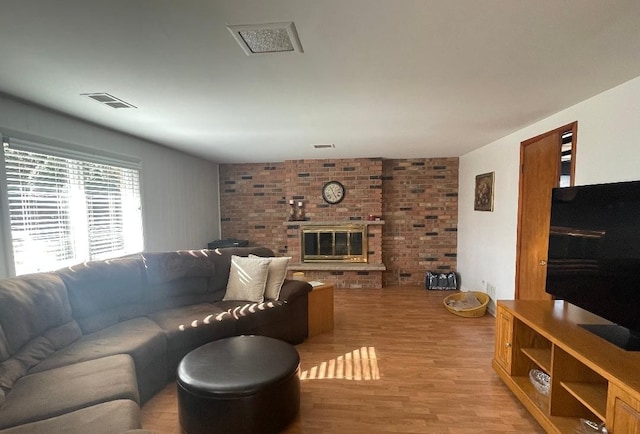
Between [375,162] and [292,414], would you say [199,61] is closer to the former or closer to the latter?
[292,414]

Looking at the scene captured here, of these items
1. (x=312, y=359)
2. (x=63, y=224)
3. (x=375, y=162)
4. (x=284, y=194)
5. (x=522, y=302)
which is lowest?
(x=312, y=359)

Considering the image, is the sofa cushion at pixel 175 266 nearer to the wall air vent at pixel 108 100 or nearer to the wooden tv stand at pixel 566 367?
the wall air vent at pixel 108 100

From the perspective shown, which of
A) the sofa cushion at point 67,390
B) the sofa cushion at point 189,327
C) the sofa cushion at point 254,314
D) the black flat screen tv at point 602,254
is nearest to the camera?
the sofa cushion at point 67,390

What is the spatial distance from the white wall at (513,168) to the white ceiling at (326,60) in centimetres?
14

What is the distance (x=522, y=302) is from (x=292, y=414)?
1.94 metres

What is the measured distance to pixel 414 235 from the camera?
17.2 ft

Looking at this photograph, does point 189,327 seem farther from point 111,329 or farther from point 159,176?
point 159,176

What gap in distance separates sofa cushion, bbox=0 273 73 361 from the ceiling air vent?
2.05 metres

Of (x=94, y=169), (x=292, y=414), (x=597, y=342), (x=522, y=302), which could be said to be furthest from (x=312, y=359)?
(x=94, y=169)

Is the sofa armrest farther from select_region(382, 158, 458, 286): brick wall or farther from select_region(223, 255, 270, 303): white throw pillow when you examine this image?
select_region(382, 158, 458, 286): brick wall

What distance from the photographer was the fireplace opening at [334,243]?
16.8 ft

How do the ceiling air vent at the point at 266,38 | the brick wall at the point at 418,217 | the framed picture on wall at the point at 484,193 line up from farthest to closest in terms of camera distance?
the brick wall at the point at 418,217
the framed picture on wall at the point at 484,193
the ceiling air vent at the point at 266,38

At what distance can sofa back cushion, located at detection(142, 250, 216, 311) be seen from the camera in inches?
113

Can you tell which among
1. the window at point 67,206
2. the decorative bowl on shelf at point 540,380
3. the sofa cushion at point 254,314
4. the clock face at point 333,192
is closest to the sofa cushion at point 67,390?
the sofa cushion at point 254,314
